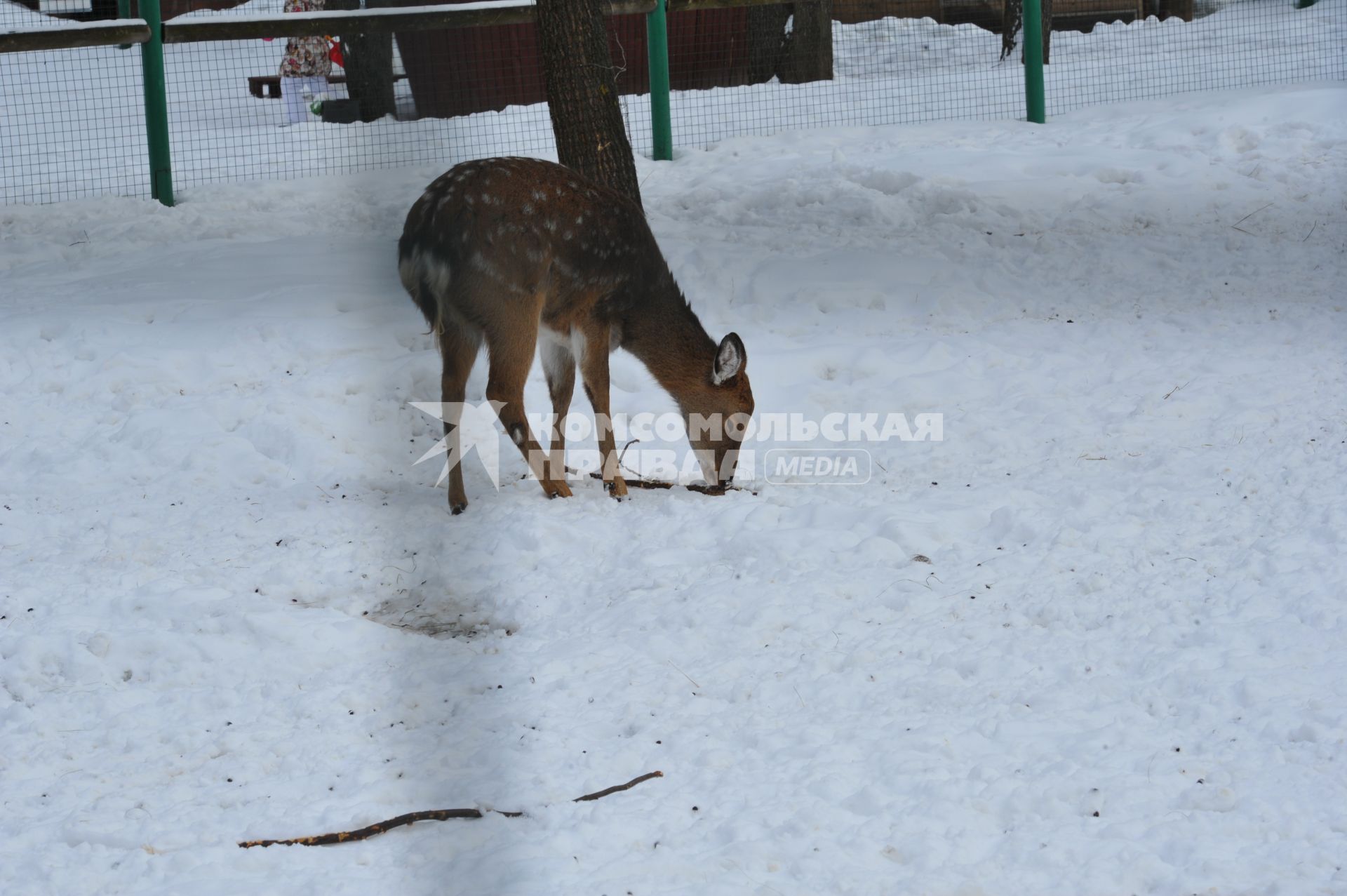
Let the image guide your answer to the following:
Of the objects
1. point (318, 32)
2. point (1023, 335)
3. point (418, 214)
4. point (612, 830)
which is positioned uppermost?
point (318, 32)

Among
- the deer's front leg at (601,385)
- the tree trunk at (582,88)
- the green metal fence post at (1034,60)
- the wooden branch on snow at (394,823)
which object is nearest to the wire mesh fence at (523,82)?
the green metal fence post at (1034,60)

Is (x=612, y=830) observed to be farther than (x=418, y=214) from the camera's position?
No

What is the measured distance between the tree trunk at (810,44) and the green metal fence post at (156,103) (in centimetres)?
613

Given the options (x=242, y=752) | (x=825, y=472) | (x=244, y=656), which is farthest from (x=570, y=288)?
(x=242, y=752)

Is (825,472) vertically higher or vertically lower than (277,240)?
lower

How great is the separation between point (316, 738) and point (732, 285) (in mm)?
4282

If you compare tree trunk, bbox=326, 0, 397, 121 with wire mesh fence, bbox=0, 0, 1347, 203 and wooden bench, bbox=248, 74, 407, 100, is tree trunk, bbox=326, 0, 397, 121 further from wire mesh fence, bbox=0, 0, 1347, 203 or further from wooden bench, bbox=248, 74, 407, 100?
wooden bench, bbox=248, 74, 407, 100

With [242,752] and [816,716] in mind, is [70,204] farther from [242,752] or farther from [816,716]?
[816,716]

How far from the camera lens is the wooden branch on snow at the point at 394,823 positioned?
2885mm

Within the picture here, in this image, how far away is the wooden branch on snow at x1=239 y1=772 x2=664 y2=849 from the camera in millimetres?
2885

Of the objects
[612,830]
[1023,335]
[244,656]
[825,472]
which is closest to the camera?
[612,830]

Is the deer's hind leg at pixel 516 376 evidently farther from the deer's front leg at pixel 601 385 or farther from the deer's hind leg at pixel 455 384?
the deer's front leg at pixel 601 385

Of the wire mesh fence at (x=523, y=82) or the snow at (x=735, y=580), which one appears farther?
the wire mesh fence at (x=523, y=82)

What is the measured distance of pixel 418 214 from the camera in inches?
200
